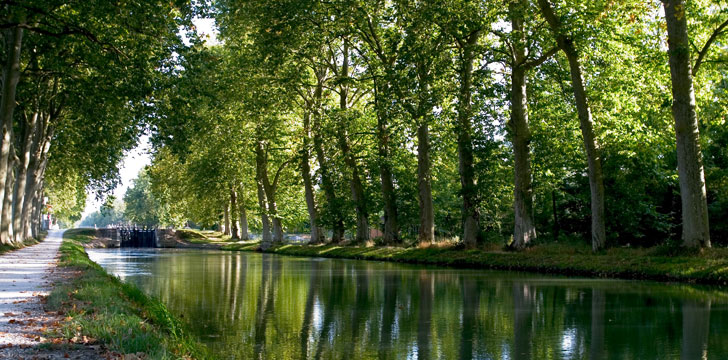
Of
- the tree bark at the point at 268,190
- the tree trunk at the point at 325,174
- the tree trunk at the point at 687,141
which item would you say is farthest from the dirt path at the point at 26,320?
the tree bark at the point at 268,190

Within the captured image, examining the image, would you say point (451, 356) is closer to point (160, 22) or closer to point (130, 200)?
point (160, 22)

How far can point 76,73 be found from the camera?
104 ft

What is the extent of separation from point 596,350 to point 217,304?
8612mm

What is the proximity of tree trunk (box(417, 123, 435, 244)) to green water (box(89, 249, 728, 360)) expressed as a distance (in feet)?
46.4

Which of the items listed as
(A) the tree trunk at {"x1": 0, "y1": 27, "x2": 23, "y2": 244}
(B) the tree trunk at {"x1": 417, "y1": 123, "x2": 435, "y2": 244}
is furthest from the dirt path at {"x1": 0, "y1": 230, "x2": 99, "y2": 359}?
(B) the tree trunk at {"x1": 417, "y1": 123, "x2": 435, "y2": 244}

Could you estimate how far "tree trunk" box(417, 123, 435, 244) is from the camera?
119ft

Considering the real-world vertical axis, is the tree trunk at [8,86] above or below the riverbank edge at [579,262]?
above

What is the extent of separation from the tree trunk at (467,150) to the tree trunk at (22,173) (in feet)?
63.9

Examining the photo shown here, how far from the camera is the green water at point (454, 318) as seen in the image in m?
10.0

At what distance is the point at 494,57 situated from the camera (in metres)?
30.6

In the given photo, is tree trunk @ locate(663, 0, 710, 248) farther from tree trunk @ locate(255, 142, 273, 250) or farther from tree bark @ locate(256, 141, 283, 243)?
tree bark @ locate(256, 141, 283, 243)

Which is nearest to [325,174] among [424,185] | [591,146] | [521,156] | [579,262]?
[424,185]

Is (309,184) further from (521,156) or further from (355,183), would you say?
(521,156)

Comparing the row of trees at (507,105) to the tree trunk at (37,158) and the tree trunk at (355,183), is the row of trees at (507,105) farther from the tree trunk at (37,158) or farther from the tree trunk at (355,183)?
the tree trunk at (37,158)
